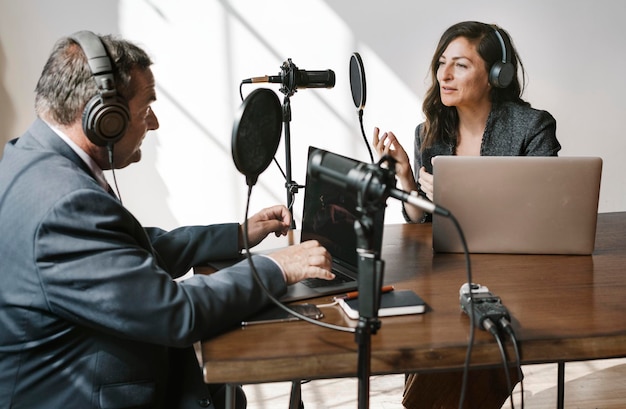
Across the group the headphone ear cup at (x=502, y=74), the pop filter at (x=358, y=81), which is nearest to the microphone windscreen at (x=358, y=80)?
the pop filter at (x=358, y=81)

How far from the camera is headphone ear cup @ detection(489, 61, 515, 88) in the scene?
235 centimetres

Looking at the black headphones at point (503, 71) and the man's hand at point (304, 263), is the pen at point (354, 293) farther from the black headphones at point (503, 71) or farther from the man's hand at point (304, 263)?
the black headphones at point (503, 71)

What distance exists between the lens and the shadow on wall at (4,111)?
11.2ft

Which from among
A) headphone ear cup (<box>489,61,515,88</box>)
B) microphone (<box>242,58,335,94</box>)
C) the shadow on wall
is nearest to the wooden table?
microphone (<box>242,58,335,94</box>)

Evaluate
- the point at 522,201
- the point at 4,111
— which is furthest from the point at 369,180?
the point at 4,111

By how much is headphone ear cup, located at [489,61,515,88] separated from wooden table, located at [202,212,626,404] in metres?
0.93

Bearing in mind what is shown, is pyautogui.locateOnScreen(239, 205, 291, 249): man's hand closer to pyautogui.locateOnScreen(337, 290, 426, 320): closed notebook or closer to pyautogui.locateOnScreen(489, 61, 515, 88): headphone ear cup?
pyautogui.locateOnScreen(337, 290, 426, 320): closed notebook

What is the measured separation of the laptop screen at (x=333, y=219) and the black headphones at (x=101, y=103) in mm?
447

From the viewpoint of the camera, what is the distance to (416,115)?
12.4 ft

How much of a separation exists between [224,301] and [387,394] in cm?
154

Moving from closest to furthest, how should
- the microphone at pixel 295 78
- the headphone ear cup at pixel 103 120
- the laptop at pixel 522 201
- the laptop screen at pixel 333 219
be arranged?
the headphone ear cup at pixel 103 120, the laptop screen at pixel 333 219, the laptop at pixel 522 201, the microphone at pixel 295 78

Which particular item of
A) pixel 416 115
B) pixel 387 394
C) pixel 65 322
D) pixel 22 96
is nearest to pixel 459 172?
pixel 65 322

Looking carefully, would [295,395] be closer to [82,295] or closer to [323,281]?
[323,281]

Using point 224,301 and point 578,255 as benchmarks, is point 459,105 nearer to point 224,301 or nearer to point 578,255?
point 578,255
